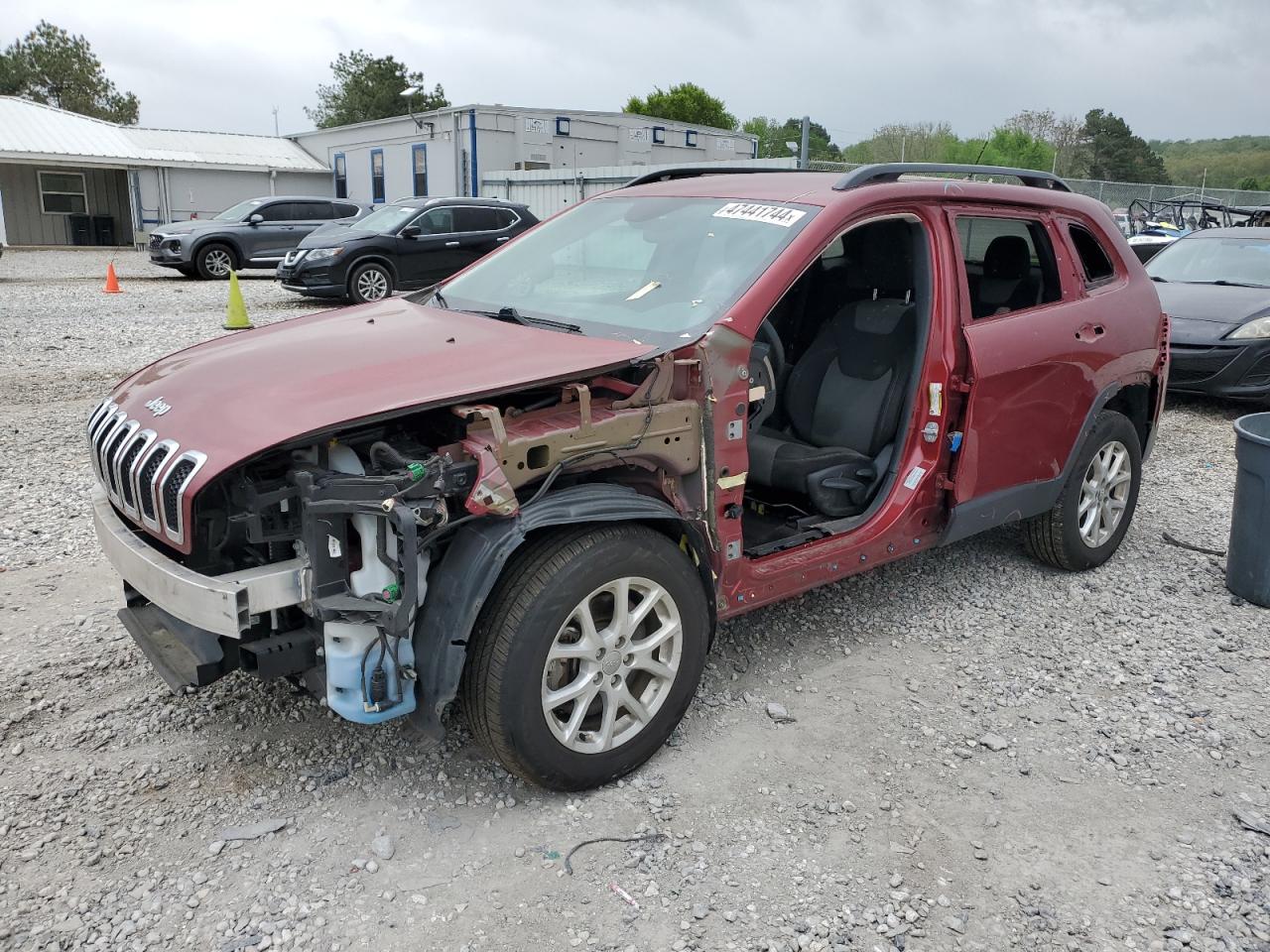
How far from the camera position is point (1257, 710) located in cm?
372

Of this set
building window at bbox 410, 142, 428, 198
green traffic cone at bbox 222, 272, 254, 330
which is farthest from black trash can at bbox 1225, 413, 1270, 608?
building window at bbox 410, 142, 428, 198

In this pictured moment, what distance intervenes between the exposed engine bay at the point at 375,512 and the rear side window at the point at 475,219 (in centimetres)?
1340

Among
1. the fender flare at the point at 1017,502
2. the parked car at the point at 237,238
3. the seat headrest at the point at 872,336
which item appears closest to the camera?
the fender flare at the point at 1017,502

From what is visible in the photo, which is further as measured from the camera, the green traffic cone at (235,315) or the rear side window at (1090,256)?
the green traffic cone at (235,315)

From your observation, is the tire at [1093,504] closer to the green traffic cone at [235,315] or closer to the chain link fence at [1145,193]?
the green traffic cone at [235,315]

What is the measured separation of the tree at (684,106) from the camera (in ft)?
182

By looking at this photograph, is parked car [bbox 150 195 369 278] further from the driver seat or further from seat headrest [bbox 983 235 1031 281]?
seat headrest [bbox 983 235 1031 281]

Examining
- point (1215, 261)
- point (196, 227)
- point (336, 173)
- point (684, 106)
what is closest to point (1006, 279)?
point (1215, 261)

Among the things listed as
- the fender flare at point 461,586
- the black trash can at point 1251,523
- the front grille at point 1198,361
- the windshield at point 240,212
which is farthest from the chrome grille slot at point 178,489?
the windshield at point 240,212

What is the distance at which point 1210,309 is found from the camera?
28.6ft

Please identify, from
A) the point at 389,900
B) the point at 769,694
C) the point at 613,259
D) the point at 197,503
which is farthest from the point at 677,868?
the point at 613,259

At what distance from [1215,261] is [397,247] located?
1075 centimetres

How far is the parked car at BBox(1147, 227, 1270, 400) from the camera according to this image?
27.4 feet

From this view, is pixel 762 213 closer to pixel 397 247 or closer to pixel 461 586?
pixel 461 586
